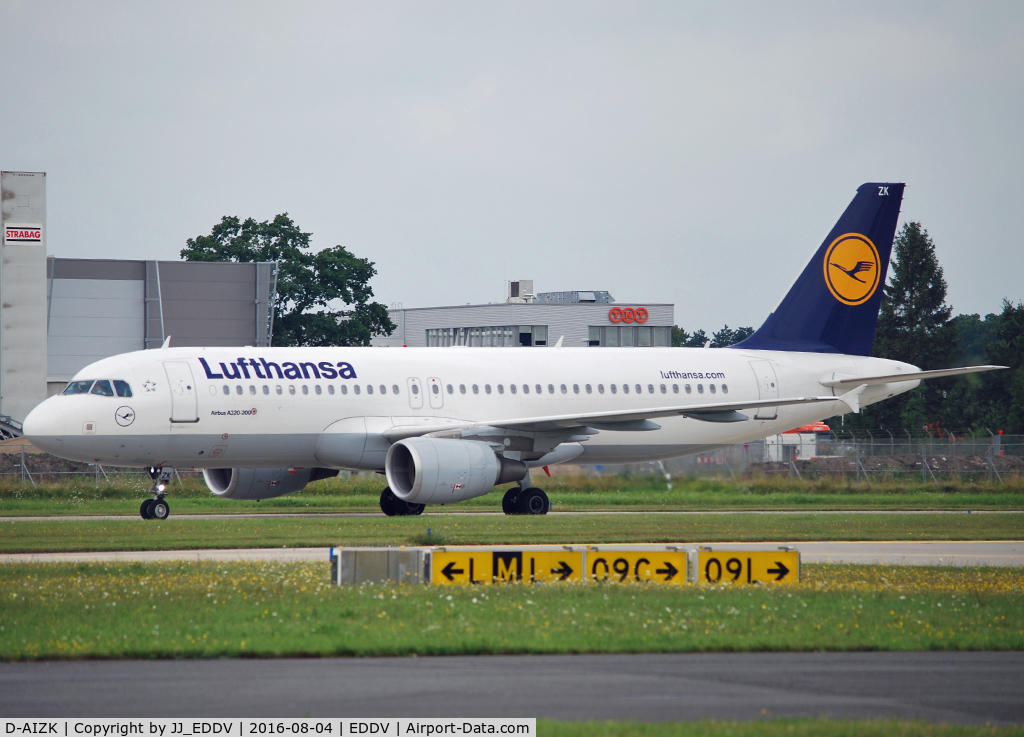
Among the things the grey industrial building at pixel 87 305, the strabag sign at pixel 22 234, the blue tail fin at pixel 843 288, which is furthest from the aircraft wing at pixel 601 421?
the strabag sign at pixel 22 234

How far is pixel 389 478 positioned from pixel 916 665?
699 inches

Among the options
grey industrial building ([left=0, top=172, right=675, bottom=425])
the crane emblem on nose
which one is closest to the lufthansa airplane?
the crane emblem on nose

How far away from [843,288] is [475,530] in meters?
16.2

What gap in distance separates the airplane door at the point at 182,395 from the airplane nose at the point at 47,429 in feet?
7.77

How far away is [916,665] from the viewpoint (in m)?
11.5

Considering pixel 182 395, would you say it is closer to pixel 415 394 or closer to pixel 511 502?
pixel 415 394

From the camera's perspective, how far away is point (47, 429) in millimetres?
27281

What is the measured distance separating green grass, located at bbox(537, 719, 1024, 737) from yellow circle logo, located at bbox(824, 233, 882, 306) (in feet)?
92.9

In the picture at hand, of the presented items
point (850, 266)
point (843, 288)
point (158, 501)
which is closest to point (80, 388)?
point (158, 501)

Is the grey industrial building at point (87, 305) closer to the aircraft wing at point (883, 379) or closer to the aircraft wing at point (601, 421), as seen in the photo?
the aircraft wing at point (883, 379)

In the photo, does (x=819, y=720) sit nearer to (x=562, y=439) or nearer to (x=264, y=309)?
(x=562, y=439)

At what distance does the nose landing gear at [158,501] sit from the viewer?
28341mm

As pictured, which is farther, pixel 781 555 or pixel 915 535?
pixel 915 535

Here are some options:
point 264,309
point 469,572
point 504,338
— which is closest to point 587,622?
point 469,572
